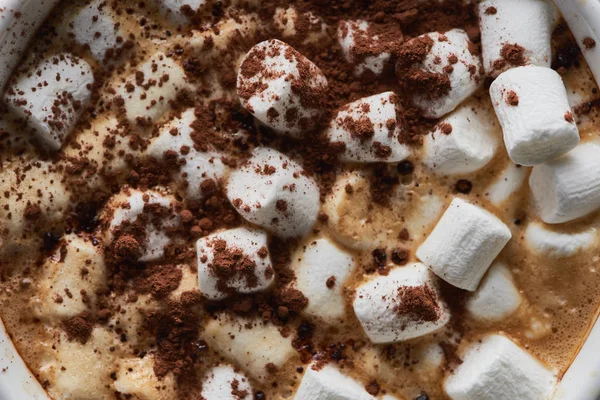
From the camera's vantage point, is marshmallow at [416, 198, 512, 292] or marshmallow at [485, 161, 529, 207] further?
marshmallow at [485, 161, 529, 207]

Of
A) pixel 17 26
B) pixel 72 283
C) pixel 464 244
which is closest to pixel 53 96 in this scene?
pixel 17 26

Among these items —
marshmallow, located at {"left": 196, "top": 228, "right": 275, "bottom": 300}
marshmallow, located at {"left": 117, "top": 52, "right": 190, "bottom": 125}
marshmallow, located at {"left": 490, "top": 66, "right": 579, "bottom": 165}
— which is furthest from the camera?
marshmallow, located at {"left": 117, "top": 52, "right": 190, "bottom": 125}

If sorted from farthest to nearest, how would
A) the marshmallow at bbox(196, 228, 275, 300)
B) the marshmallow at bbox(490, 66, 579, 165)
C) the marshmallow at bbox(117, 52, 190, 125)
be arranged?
the marshmallow at bbox(117, 52, 190, 125) → the marshmallow at bbox(196, 228, 275, 300) → the marshmallow at bbox(490, 66, 579, 165)

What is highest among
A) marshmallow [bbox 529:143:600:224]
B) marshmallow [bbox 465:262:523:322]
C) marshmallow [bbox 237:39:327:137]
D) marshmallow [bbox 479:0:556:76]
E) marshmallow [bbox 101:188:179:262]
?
marshmallow [bbox 479:0:556:76]

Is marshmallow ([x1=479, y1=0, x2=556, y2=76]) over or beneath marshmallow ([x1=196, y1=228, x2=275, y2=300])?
over

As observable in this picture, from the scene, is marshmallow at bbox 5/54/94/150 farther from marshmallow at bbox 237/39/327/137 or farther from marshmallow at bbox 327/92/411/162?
marshmallow at bbox 327/92/411/162

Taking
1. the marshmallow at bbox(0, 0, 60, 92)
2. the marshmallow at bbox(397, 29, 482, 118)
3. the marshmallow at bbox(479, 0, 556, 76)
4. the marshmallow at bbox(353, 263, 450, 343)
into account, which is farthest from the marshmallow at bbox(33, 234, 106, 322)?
the marshmallow at bbox(479, 0, 556, 76)

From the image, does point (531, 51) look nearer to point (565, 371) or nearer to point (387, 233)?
point (387, 233)

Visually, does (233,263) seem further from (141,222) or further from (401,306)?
(401,306)
